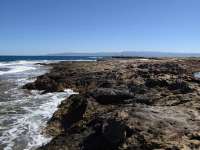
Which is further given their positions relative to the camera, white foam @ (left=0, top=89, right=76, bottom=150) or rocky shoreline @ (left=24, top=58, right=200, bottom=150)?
white foam @ (left=0, top=89, right=76, bottom=150)

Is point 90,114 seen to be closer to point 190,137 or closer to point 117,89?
point 117,89

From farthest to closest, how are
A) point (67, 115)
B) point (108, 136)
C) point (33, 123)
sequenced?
point (67, 115) → point (33, 123) → point (108, 136)

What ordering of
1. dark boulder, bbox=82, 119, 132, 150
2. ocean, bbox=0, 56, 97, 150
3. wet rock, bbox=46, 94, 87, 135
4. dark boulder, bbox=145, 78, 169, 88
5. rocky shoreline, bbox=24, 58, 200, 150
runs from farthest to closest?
dark boulder, bbox=145, 78, 169, 88 → wet rock, bbox=46, 94, 87, 135 → ocean, bbox=0, 56, 97, 150 → dark boulder, bbox=82, 119, 132, 150 → rocky shoreline, bbox=24, 58, 200, 150

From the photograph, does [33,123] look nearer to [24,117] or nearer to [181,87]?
[24,117]

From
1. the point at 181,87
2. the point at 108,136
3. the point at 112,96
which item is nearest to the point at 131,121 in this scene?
the point at 108,136

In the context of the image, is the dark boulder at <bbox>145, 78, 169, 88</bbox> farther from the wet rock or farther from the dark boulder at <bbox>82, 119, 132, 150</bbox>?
the dark boulder at <bbox>82, 119, 132, 150</bbox>

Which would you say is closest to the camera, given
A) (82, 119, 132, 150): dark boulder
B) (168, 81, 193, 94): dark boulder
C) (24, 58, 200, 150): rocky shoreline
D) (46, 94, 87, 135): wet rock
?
(24, 58, 200, 150): rocky shoreline

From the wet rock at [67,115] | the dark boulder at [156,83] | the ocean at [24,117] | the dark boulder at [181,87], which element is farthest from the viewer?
the dark boulder at [156,83]

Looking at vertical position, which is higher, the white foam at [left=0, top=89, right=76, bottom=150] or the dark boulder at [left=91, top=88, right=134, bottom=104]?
the dark boulder at [left=91, top=88, right=134, bottom=104]

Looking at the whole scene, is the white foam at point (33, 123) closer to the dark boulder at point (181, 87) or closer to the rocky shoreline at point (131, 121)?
the rocky shoreline at point (131, 121)

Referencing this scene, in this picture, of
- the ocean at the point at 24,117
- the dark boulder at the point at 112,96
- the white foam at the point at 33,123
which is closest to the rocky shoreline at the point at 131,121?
the dark boulder at the point at 112,96

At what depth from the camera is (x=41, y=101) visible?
19719 mm

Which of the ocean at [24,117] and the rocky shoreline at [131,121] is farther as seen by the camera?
the ocean at [24,117]

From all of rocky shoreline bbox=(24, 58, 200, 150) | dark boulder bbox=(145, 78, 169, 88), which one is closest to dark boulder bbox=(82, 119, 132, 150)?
rocky shoreline bbox=(24, 58, 200, 150)
